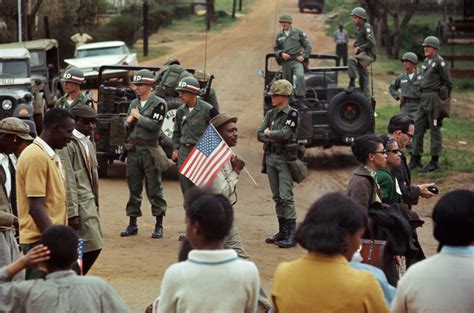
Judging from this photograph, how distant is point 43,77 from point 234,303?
19.7 meters

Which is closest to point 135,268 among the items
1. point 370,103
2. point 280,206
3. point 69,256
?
point 280,206

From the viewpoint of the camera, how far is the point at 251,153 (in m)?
21.5

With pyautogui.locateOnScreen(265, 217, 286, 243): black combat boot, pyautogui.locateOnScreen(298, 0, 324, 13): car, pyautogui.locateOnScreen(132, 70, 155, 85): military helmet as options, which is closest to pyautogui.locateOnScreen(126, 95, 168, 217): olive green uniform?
pyautogui.locateOnScreen(132, 70, 155, 85): military helmet

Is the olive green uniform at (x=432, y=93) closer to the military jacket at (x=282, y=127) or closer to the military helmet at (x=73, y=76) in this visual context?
the military jacket at (x=282, y=127)

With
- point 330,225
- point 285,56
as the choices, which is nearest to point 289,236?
point 285,56

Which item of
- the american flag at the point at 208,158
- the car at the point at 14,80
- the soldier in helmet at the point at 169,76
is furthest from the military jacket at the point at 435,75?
the american flag at the point at 208,158

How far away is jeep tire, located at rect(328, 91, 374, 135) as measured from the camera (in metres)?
19.1

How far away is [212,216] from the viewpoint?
550 cm

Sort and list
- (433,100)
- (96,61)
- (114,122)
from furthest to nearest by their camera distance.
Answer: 1. (96,61)
2. (433,100)
3. (114,122)

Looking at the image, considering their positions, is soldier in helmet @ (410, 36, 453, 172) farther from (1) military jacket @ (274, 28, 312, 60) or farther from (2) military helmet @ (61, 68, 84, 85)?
(2) military helmet @ (61, 68, 84, 85)

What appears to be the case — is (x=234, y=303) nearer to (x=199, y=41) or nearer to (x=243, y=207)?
(x=243, y=207)

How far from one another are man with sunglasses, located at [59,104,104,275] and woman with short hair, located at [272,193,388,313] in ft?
12.0

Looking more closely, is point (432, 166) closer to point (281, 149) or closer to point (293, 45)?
point (293, 45)

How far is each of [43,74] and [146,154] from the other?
11.8 m
